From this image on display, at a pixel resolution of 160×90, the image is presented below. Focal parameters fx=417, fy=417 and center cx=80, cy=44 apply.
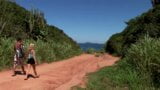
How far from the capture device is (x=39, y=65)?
2391cm

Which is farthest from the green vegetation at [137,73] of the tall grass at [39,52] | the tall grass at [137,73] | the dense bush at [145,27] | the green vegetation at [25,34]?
the green vegetation at [25,34]

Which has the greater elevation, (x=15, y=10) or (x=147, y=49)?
(x=15, y=10)

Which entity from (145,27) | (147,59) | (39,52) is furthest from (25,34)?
(147,59)

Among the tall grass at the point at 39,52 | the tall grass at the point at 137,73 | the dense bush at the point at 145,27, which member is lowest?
the tall grass at the point at 137,73

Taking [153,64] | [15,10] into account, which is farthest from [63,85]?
[15,10]

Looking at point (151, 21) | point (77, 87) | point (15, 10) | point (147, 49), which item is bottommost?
point (77, 87)

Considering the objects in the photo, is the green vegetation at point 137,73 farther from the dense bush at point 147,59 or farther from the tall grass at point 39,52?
the tall grass at point 39,52

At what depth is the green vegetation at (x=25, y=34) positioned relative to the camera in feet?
72.7

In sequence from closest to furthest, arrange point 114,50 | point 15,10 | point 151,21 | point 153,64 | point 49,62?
point 153,64
point 151,21
point 49,62
point 15,10
point 114,50

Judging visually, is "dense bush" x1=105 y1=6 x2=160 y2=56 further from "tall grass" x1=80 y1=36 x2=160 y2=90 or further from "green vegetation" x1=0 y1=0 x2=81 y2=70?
"green vegetation" x1=0 y1=0 x2=81 y2=70

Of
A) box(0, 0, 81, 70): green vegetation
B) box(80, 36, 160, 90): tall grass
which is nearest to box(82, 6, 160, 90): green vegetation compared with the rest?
box(80, 36, 160, 90): tall grass

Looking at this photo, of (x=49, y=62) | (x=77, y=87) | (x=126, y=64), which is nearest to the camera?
(x=77, y=87)

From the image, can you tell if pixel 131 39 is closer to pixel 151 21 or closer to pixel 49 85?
pixel 151 21

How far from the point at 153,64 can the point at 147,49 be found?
64.4 inches
